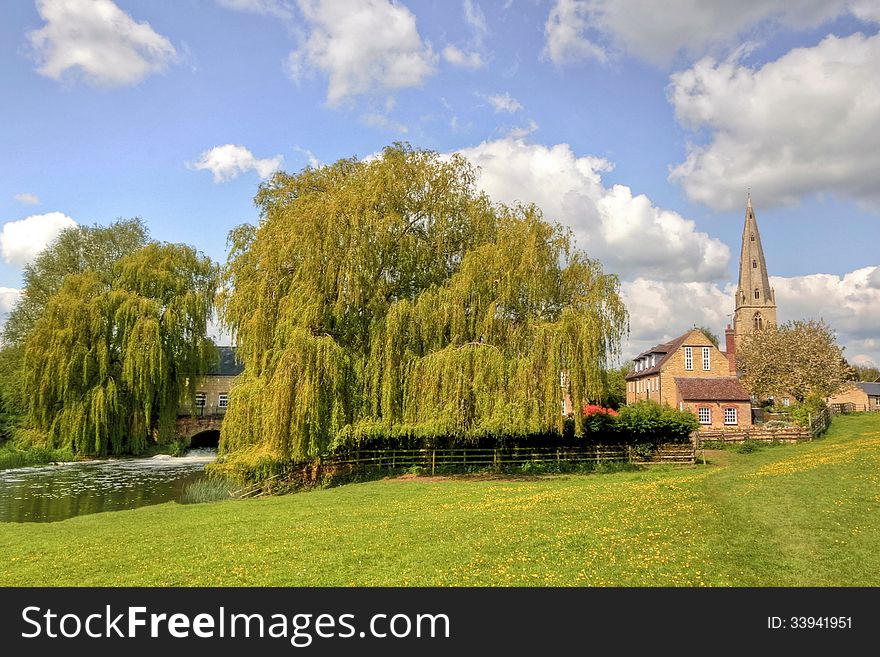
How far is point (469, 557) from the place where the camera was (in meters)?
10.7

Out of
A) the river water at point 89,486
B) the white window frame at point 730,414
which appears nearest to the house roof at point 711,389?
the white window frame at point 730,414

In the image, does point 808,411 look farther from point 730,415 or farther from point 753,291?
point 753,291

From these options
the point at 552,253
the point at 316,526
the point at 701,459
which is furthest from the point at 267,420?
the point at 701,459

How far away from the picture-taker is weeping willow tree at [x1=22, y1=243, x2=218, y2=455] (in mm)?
36531

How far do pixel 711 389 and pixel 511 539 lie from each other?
125 feet

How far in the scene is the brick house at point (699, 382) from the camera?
4406 centimetres

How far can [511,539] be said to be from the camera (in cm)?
1188

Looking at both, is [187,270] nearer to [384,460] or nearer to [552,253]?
[384,460]

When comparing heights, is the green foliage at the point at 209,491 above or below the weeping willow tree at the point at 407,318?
below

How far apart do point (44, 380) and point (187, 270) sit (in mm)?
11155

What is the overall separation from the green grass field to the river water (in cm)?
410

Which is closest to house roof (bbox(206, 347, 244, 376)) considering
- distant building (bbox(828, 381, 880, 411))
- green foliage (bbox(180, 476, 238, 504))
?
green foliage (bbox(180, 476, 238, 504))

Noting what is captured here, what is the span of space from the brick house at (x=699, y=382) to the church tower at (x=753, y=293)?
48.2m

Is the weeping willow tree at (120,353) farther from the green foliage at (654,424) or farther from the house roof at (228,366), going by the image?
the green foliage at (654,424)
